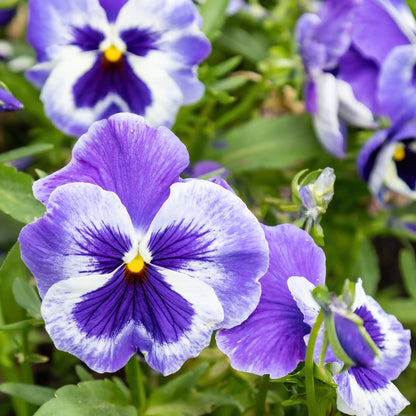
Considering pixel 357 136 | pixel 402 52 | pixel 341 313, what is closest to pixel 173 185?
pixel 341 313

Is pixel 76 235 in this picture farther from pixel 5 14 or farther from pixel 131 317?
pixel 5 14

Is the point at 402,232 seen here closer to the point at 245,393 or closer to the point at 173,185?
the point at 245,393

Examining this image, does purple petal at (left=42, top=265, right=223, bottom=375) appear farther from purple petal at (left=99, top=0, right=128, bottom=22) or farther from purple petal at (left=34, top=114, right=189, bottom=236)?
purple petal at (left=99, top=0, right=128, bottom=22)

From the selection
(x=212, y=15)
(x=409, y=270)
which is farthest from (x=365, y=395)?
(x=212, y=15)

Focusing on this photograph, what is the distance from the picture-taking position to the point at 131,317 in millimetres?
621

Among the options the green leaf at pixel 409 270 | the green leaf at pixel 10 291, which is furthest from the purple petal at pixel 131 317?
the green leaf at pixel 409 270

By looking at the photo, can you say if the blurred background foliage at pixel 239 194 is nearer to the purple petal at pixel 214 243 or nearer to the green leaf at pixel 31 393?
the green leaf at pixel 31 393

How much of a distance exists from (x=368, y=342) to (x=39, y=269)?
0.92 ft

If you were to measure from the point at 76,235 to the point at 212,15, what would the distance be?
579 mm

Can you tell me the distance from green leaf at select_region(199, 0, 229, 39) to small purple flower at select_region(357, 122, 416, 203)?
29 cm

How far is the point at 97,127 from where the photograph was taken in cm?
59

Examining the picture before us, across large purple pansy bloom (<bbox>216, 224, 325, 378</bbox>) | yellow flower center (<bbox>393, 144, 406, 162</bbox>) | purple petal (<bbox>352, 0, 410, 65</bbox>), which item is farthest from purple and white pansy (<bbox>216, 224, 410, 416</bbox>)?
purple petal (<bbox>352, 0, 410, 65</bbox>)

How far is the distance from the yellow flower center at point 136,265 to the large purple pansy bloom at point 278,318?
0.10 m

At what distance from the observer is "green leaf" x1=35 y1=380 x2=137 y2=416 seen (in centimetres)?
64
